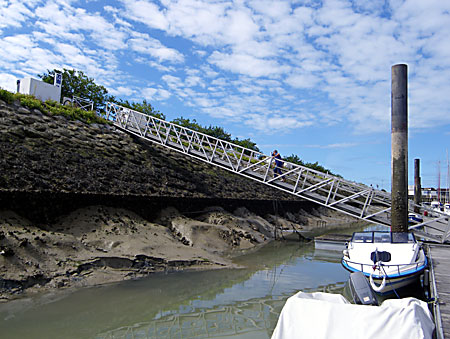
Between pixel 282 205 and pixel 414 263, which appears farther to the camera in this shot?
pixel 282 205

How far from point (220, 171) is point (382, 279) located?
63.1ft

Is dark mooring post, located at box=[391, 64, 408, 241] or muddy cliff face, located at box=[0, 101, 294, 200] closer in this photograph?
muddy cliff face, located at box=[0, 101, 294, 200]

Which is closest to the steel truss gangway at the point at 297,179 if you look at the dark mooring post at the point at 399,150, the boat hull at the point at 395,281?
the dark mooring post at the point at 399,150

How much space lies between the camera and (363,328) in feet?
15.4

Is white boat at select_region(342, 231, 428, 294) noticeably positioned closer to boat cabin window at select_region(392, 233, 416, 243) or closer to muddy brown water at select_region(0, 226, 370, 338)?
boat cabin window at select_region(392, 233, 416, 243)

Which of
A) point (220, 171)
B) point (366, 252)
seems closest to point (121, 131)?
point (220, 171)

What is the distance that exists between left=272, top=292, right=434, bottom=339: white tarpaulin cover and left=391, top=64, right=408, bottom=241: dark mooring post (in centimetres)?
1053

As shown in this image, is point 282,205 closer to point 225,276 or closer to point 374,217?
point 374,217

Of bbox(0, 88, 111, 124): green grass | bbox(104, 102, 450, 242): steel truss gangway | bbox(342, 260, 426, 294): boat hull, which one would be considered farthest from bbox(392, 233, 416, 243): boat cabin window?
bbox(0, 88, 111, 124): green grass

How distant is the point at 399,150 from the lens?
15125mm

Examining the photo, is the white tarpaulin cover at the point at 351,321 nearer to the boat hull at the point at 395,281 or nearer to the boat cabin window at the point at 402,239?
the boat hull at the point at 395,281

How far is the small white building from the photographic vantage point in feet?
79.1

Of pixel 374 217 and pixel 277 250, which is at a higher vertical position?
pixel 374 217

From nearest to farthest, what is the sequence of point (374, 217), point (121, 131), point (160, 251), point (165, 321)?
1. point (165, 321)
2. point (160, 251)
3. point (374, 217)
4. point (121, 131)
